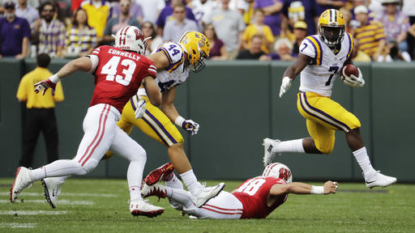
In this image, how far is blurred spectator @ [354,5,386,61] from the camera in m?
12.1

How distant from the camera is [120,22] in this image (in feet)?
41.3

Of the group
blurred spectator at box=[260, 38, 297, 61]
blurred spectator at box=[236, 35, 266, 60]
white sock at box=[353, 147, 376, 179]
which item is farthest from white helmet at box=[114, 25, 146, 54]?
blurred spectator at box=[236, 35, 266, 60]

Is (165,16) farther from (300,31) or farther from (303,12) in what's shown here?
(300,31)

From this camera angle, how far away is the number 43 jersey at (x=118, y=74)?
6664 millimetres

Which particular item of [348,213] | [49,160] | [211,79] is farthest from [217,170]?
[348,213]

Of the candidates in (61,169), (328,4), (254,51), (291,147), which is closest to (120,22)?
(254,51)

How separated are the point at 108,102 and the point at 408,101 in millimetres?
6100

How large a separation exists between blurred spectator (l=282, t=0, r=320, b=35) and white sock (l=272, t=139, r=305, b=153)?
3.96 meters

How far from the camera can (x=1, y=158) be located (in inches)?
480

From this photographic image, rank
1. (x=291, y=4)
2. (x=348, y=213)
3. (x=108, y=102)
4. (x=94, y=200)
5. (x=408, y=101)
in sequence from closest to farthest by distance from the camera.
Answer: (x=108, y=102)
(x=348, y=213)
(x=94, y=200)
(x=408, y=101)
(x=291, y=4)

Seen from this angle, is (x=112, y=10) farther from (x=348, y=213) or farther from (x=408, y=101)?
(x=348, y=213)

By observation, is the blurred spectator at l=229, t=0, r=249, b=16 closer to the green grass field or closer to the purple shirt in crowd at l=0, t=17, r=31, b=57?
the purple shirt in crowd at l=0, t=17, r=31, b=57

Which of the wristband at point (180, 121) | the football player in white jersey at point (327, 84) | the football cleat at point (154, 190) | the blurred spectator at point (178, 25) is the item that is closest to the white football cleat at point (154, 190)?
the football cleat at point (154, 190)

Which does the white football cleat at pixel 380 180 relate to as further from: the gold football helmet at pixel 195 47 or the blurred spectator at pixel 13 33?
the blurred spectator at pixel 13 33
